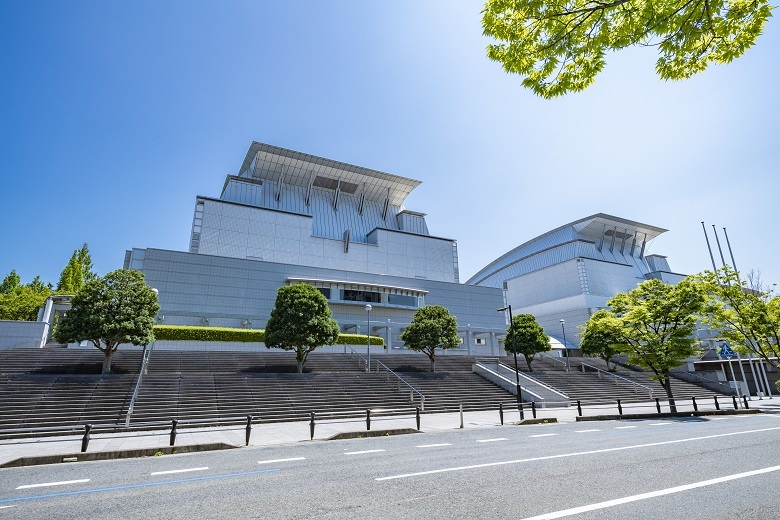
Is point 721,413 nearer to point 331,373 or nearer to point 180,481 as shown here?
point 331,373

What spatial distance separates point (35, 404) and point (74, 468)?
37.3 feet

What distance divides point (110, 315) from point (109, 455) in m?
14.0

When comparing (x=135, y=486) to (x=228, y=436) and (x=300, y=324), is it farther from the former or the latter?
(x=300, y=324)

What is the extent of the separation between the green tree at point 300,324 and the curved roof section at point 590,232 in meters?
61.0

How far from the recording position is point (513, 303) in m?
77.6

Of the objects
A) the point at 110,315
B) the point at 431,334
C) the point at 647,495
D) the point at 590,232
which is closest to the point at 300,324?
the point at 431,334

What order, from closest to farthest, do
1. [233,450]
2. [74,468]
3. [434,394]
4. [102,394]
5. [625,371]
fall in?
[74,468] < [233,450] < [102,394] < [434,394] < [625,371]

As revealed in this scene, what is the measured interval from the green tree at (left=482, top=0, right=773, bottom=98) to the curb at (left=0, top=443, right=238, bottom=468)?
40.8 feet

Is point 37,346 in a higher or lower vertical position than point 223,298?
lower

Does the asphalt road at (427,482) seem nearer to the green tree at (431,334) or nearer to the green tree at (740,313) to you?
the green tree at (740,313)

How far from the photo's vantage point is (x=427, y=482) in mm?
7035

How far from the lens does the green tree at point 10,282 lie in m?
60.4

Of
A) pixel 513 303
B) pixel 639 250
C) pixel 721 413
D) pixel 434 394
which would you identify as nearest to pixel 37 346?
pixel 434 394

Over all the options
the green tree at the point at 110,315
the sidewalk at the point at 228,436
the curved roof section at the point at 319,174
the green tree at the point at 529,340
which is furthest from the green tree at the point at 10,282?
the green tree at the point at 529,340
